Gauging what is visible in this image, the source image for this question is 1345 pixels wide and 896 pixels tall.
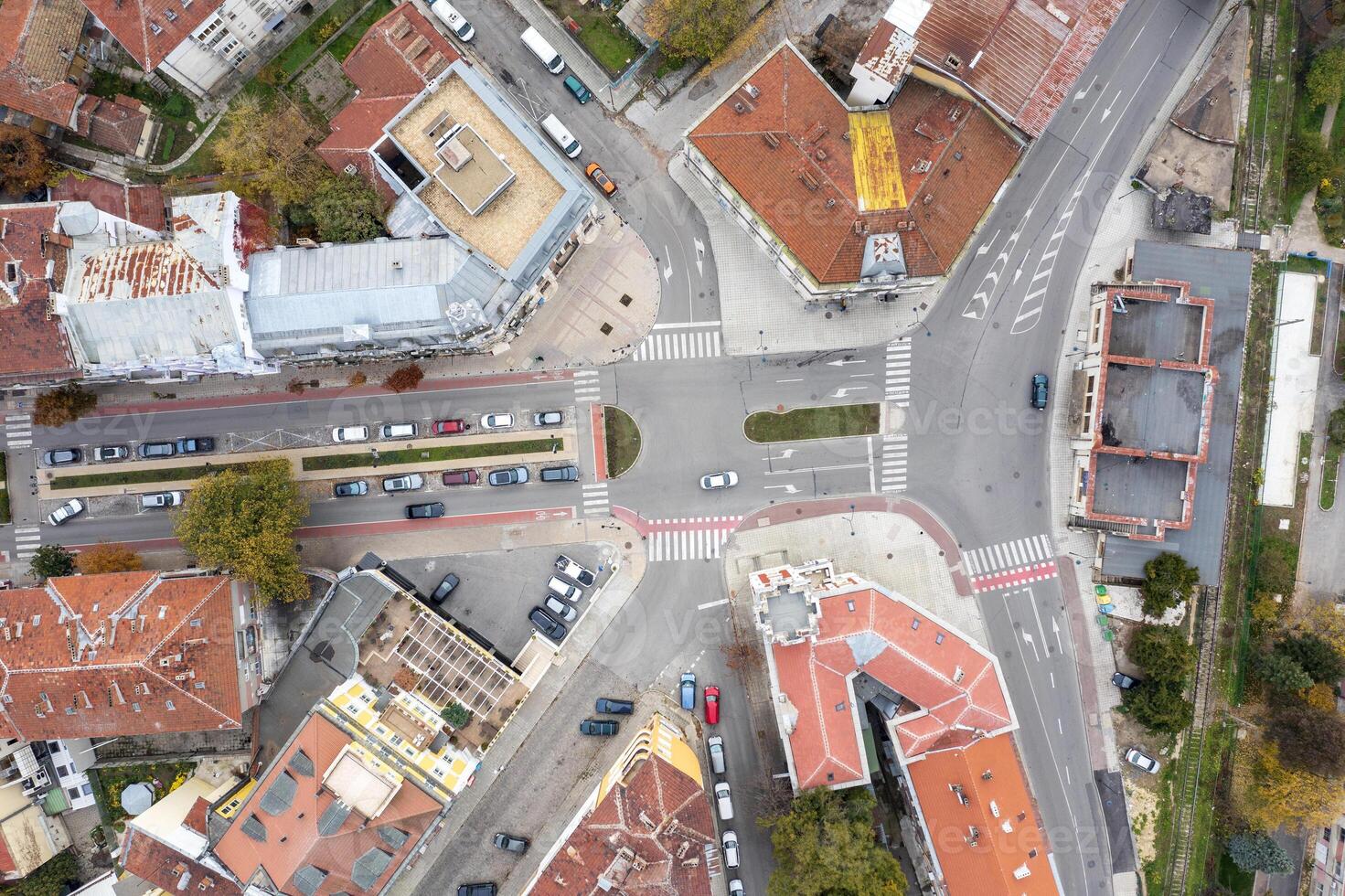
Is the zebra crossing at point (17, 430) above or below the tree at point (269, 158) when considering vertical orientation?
below

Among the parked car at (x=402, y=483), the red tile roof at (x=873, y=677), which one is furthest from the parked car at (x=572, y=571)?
the red tile roof at (x=873, y=677)

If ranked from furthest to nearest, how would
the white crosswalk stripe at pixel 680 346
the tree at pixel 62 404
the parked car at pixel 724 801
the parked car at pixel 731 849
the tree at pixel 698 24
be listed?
1. the white crosswalk stripe at pixel 680 346
2. the parked car at pixel 724 801
3. the parked car at pixel 731 849
4. the tree at pixel 62 404
5. the tree at pixel 698 24

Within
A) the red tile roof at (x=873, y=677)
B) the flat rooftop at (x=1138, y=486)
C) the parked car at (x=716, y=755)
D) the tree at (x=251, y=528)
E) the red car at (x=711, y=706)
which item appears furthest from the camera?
the red car at (x=711, y=706)

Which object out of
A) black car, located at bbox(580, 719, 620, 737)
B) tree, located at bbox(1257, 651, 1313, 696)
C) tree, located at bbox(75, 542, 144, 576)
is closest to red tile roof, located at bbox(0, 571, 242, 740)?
tree, located at bbox(75, 542, 144, 576)

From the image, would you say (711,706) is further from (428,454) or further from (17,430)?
(17,430)

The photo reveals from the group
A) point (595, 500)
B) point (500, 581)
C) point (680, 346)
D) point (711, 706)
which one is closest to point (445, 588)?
point (500, 581)

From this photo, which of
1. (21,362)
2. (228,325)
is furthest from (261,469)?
(21,362)

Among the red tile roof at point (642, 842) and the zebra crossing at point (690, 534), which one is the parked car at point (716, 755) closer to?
the red tile roof at point (642, 842)

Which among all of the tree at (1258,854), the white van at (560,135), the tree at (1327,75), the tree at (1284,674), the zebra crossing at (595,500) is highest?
the tree at (1327,75)
